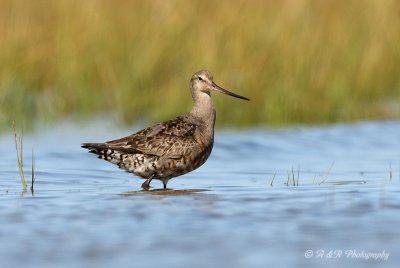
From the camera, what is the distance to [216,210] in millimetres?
7285

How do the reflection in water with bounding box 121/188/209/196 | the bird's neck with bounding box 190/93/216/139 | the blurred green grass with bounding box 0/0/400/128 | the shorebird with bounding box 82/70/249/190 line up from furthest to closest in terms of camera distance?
1. the blurred green grass with bounding box 0/0/400/128
2. the bird's neck with bounding box 190/93/216/139
3. the shorebird with bounding box 82/70/249/190
4. the reflection in water with bounding box 121/188/209/196

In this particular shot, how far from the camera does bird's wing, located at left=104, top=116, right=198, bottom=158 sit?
8.86 meters

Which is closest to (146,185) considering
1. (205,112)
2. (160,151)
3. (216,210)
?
(160,151)

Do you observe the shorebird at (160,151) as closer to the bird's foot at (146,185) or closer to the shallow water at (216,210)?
the bird's foot at (146,185)

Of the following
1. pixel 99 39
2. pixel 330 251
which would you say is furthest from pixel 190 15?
pixel 330 251

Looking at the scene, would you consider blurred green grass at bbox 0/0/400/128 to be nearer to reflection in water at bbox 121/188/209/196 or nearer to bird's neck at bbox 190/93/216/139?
bird's neck at bbox 190/93/216/139

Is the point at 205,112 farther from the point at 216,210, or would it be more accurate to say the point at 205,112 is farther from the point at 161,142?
the point at 216,210

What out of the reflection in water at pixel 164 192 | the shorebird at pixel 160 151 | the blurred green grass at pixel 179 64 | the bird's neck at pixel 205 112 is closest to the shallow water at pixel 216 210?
the reflection in water at pixel 164 192

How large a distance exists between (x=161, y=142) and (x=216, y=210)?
178 cm

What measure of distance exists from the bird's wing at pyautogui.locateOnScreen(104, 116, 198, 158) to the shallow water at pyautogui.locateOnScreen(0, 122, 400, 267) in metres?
0.37

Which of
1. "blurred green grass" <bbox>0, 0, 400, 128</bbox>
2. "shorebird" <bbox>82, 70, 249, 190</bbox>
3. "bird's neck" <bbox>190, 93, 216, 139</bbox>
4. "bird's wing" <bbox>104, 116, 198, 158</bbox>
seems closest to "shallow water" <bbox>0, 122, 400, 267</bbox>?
"shorebird" <bbox>82, 70, 249, 190</bbox>

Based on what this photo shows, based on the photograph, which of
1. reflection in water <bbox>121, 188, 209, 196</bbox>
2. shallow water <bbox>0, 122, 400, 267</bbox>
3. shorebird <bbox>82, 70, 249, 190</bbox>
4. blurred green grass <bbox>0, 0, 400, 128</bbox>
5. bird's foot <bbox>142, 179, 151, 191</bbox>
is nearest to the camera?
shallow water <bbox>0, 122, 400, 267</bbox>

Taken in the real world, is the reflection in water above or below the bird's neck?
below

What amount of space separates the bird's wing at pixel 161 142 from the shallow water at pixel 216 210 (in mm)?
366
